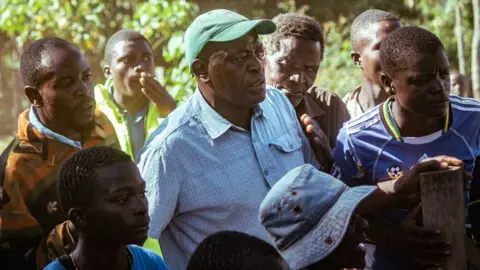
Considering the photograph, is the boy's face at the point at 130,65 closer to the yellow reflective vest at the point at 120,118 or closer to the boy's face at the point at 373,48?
the yellow reflective vest at the point at 120,118

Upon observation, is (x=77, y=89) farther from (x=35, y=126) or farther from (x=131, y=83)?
(x=131, y=83)

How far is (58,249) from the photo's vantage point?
13.5 ft

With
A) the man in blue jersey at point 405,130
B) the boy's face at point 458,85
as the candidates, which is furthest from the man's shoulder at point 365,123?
the boy's face at point 458,85

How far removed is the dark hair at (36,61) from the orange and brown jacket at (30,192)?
29 centimetres

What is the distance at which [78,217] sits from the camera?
3.71 metres

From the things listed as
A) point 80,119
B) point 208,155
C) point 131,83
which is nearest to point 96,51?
point 131,83

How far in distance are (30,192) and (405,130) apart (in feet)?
6.02

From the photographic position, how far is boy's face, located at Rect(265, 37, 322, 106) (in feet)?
16.4

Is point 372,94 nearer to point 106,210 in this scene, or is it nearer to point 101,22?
point 106,210

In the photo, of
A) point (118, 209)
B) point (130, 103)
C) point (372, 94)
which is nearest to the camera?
point (118, 209)

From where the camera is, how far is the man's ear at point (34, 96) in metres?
4.63

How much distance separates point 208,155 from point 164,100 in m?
2.20

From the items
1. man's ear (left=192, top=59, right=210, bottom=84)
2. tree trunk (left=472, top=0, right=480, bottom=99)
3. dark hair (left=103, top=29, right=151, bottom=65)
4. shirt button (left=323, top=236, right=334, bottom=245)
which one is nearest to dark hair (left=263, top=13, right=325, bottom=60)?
man's ear (left=192, top=59, right=210, bottom=84)

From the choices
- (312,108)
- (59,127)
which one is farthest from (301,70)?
(59,127)
